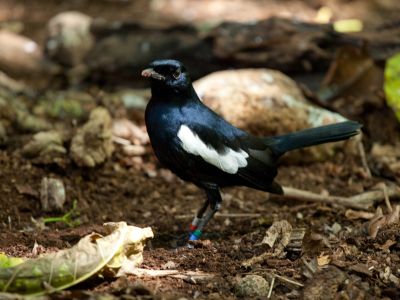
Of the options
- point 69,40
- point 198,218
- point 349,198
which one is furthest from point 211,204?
point 69,40

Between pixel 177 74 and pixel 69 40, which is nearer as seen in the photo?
pixel 177 74

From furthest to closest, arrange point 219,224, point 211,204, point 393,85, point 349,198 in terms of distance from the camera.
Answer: point 393,85 → point 349,198 → point 219,224 → point 211,204

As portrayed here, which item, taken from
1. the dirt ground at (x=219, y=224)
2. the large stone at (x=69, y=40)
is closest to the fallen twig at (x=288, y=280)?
the dirt ground at (x=219, y=224)

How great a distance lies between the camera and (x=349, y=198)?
5.26 metres

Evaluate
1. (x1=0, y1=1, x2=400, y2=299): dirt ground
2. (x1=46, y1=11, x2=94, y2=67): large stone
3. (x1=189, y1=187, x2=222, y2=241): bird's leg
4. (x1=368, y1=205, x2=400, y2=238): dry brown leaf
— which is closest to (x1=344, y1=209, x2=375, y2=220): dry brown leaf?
(x1=0, y1=1, x2=400, y2=299): dirt ground

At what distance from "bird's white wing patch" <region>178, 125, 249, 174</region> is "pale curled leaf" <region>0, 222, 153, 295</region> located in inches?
45.4

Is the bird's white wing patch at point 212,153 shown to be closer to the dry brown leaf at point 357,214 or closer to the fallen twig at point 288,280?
the dry brown leaf at point 357,214

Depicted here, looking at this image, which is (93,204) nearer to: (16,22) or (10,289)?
(10,289)

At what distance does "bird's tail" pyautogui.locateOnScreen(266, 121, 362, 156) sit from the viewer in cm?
493

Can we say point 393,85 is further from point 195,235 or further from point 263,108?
point 195,235

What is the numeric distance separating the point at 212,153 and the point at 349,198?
142 cm

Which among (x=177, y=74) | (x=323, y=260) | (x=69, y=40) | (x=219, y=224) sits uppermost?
(x=177, y=74)

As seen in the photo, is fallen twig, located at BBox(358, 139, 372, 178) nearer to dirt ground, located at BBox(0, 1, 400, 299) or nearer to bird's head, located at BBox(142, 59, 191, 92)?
dirt ground, located at BBox(0, 1, 400, 299)

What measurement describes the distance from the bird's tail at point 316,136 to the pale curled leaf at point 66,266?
6.30 feet
